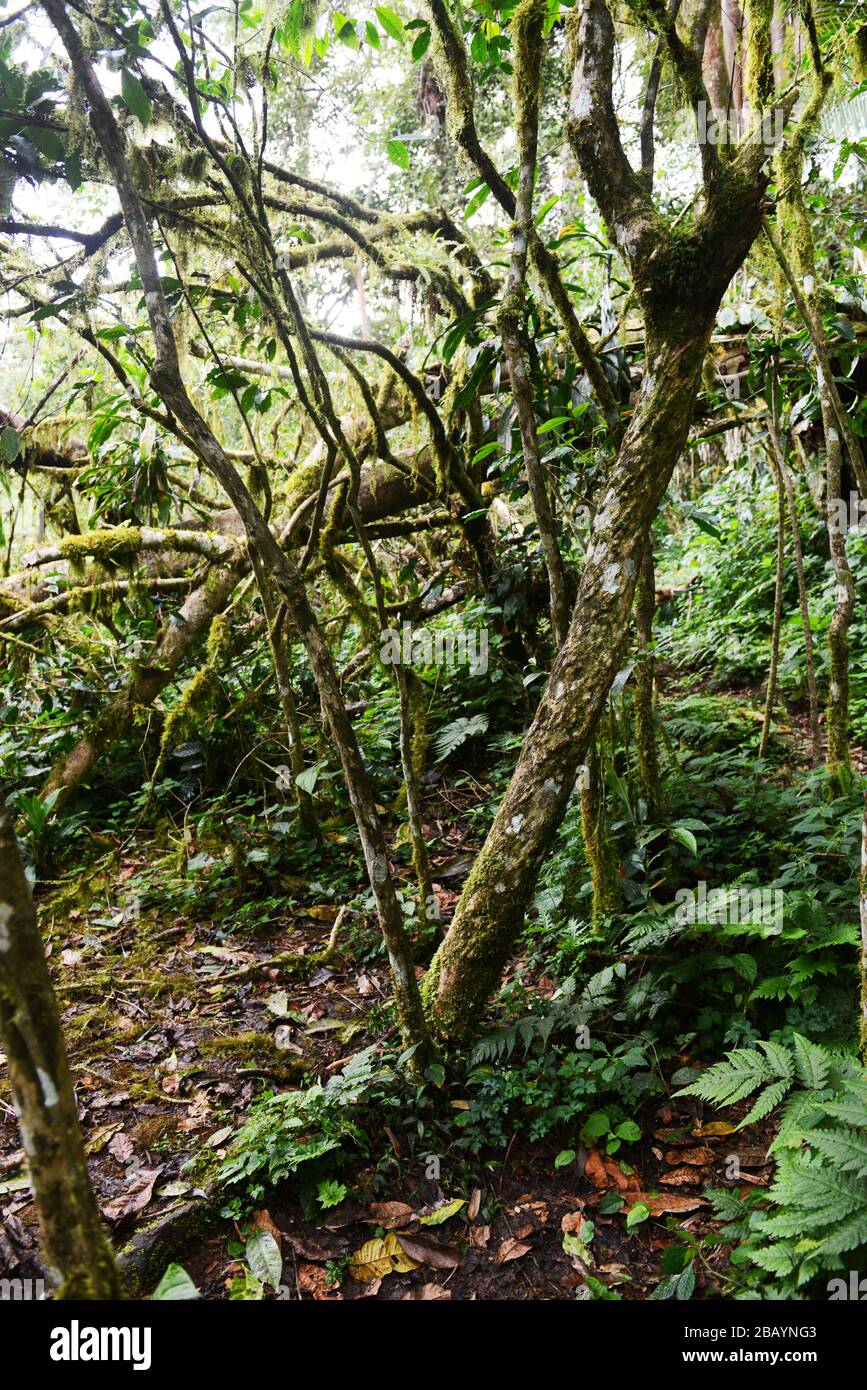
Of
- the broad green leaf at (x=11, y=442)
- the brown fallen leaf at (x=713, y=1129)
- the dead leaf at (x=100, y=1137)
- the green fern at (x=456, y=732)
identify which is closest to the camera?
the brown fallen leaf at (x=713, y=1129)

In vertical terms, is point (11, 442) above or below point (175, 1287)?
above

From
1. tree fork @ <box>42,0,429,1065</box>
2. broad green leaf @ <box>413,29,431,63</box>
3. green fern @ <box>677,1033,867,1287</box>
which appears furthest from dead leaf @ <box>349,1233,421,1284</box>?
broad green leaf @ <box>413,29,431,63</box>

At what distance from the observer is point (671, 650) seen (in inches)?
254

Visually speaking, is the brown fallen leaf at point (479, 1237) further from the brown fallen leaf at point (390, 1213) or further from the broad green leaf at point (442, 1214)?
the brown fallen leaf at point (390, 1213)

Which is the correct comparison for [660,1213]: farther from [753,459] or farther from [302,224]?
[753,459]

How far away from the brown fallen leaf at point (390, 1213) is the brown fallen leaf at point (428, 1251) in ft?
0.15

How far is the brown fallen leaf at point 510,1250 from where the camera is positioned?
7.77 feet

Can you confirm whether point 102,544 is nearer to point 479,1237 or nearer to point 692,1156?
point 479,1237

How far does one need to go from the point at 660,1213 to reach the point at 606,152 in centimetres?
340

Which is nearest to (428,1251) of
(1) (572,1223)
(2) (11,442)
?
(1) (572,1223)

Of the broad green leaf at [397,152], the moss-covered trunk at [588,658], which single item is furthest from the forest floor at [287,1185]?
the broad green leaf at [397,152]

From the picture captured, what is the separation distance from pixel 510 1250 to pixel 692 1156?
2.09 feet

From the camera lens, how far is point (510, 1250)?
7.86ft

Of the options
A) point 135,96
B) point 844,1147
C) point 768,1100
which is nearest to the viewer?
point 844,1147
